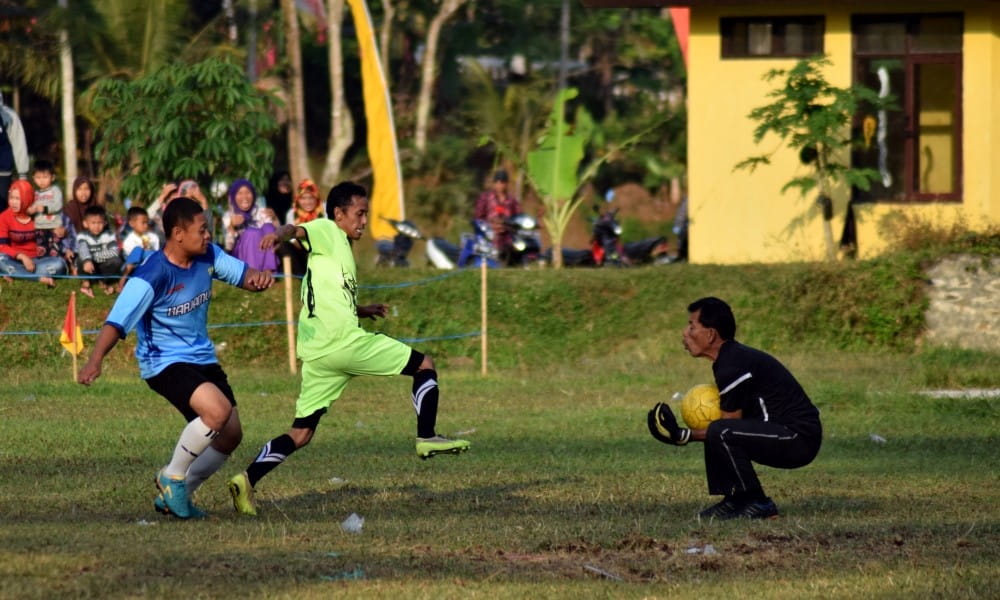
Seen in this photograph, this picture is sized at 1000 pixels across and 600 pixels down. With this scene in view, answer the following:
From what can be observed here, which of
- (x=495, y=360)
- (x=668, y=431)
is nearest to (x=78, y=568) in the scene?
(x=668, y=431)

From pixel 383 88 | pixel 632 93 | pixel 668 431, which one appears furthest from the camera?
pixel 632 93

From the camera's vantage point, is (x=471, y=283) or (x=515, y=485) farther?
(x=471, y=283)

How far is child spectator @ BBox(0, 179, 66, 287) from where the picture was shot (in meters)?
19.2

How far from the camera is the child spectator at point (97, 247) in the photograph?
63.4 ft

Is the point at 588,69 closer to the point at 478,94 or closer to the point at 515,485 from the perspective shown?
the point at 478,94

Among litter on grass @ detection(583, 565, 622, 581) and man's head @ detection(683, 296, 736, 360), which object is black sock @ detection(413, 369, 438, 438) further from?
litter on grass @ detection(583, 565, 622, 581)

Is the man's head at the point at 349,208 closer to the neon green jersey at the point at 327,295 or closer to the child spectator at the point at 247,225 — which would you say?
the neon green jersey at the point at 327,295

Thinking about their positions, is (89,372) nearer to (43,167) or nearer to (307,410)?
(307,410)

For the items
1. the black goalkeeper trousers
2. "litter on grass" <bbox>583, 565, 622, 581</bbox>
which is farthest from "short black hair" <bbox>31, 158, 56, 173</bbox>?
"litter on grass" <bbox>583, 565, 622, 581</bbox>

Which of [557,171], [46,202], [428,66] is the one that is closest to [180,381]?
[46,202]

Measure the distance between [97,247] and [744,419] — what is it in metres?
11.9

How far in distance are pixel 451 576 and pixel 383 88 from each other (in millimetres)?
20351

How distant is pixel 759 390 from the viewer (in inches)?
372

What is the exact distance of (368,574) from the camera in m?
7.71
